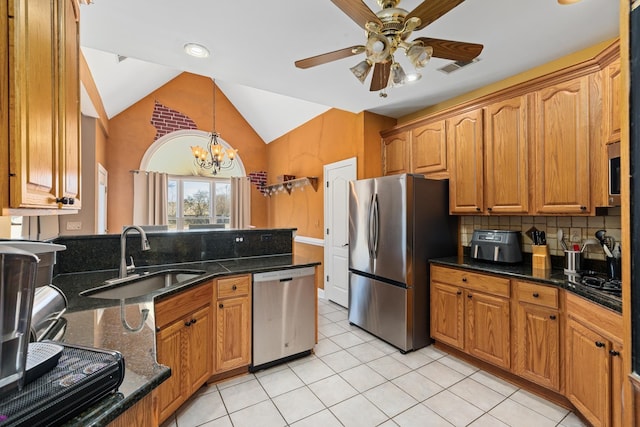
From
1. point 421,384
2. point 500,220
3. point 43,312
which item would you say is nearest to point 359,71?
point 43,312

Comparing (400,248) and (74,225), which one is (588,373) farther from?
(74,225)

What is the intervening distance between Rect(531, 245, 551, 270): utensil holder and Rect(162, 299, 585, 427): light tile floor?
99 cm

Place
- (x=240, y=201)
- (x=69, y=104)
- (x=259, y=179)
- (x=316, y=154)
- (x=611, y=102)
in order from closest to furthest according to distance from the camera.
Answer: (x=69, y=104), (x=611, y=102), (x=316, y=154), (x=240, y=201), (x=259, y=179)

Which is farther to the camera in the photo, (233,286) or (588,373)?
(233,286)

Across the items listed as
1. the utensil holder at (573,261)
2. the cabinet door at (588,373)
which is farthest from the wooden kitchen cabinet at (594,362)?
the utensil holder at (573,261)

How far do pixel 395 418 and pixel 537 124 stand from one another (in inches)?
99.0

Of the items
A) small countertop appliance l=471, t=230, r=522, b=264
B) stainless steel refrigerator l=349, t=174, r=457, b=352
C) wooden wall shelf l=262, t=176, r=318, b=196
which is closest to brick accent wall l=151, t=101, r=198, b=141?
wooden wall shelf l=262, t=176, r=318, b=196

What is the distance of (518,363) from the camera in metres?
2.15

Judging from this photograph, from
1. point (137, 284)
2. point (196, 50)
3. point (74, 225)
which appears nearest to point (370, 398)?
point (137, 284)

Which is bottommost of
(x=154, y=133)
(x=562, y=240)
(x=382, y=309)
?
(x=382, y=309)

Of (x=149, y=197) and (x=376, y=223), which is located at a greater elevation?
(x=149, y=197)

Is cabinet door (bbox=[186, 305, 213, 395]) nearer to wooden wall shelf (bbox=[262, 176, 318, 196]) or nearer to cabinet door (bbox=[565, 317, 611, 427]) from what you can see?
cabinet door (bbox=[565, 317, 611, 427])

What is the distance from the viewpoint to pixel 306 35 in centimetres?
203

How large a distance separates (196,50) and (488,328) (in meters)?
3.29
